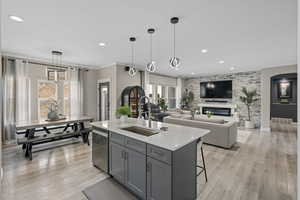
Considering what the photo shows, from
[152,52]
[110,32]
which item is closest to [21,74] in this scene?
[110,32]

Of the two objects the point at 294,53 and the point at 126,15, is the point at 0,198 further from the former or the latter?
the point at 294,53

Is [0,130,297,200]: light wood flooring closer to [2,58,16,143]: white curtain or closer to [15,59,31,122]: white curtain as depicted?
[2,58,16,143]: white curtain

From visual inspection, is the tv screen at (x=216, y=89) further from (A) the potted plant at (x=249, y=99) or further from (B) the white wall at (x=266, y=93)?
(B) the white wall at (x=266, y=93)

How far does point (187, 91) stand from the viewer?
9.31 meters

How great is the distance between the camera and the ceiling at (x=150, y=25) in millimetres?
1993

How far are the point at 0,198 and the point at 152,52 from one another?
4131 millimetres

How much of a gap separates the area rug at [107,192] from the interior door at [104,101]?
3731 mm

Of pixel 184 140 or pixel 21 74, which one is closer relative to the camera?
pixel 184 140

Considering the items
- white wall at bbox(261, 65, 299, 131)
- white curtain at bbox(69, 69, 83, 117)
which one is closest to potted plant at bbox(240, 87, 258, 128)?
white wall at bbox(261, 65, 299, 131)

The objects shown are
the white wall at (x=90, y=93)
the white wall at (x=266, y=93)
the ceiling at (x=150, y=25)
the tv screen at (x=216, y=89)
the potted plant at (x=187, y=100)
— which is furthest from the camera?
the potted plant at (x=187, y=100)

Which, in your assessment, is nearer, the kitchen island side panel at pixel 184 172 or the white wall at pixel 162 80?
the kitchen island side panel at pixel 184 172

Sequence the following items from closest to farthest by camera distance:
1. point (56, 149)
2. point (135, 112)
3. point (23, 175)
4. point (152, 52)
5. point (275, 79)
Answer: point (23, 175) → point (56, 149) → point (152, 52) → point (135, 112) → point (275, 79)

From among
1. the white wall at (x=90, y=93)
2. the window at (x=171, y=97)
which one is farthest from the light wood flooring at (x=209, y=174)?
the window at (x=171, y=97)

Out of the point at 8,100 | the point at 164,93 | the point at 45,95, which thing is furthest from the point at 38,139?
the point at 164,93
